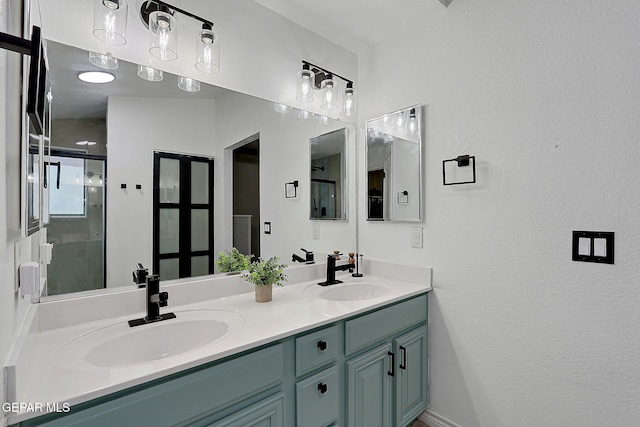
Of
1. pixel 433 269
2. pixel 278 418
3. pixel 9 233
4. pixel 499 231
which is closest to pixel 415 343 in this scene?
pixel 433 269

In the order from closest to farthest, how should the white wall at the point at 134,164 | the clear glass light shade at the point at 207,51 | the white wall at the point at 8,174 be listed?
1. the white wall at the point at 8,174
2. the white wall at the point at 134,164
3. the clear glass light shade at the point at 207,51

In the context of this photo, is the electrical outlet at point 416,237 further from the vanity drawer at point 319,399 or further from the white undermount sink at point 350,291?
the vanity drawer at point 319,399

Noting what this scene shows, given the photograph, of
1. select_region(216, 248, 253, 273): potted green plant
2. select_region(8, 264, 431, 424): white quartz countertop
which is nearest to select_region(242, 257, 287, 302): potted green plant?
select_region(8, 264, 431, 424): white quartz countertop

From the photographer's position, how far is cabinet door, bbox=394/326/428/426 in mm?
1733

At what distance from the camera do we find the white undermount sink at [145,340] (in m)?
1.07

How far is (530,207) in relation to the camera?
1.55 metres

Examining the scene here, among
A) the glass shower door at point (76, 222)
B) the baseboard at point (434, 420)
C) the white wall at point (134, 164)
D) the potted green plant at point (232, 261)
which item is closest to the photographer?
the glass shower door at point (76, 222)

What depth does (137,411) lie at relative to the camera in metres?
0.89

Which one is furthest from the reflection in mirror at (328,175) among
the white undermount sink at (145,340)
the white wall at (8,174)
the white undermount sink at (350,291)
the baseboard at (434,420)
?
the white wall at (8,174)

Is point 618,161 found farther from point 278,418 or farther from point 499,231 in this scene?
point 278,418

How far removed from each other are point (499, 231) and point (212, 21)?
1.81 metres

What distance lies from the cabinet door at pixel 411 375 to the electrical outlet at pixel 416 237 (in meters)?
0.48

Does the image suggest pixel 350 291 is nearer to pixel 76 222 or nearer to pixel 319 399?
pixel 319 399

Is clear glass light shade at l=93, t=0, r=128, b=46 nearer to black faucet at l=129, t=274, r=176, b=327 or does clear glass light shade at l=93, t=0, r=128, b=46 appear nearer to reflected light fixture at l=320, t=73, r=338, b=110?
black faucet at l=129, t=274, r=176, b=327
